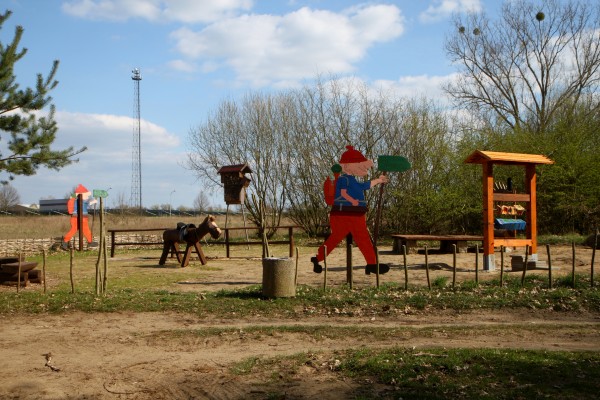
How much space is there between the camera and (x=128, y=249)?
2484 centimetres

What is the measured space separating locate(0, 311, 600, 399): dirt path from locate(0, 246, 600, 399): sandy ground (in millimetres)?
11

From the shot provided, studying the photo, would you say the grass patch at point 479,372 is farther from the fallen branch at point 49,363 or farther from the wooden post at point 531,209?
the wooden post at point 531,209

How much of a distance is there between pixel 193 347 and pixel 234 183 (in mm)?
13662

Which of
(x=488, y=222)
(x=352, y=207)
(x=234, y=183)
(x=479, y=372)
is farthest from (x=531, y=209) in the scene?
(x=479, y=372)

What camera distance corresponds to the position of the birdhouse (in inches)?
827

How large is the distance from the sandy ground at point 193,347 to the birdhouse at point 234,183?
11318 millimetres

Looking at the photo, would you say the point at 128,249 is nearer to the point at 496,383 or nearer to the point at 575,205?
the point at 575,205

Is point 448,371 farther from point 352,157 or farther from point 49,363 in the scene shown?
point 352,157

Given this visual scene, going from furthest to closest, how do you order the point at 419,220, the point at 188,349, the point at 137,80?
the point at 137,80, the point at 419,220, the point at 188,349

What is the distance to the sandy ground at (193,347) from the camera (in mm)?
5938

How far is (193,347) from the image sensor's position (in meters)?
7.70

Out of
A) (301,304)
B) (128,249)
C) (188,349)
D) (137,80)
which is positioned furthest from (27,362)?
(137,80)

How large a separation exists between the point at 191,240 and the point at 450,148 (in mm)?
15085

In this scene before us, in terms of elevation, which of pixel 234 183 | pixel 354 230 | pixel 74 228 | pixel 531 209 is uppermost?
pixel 234 183
